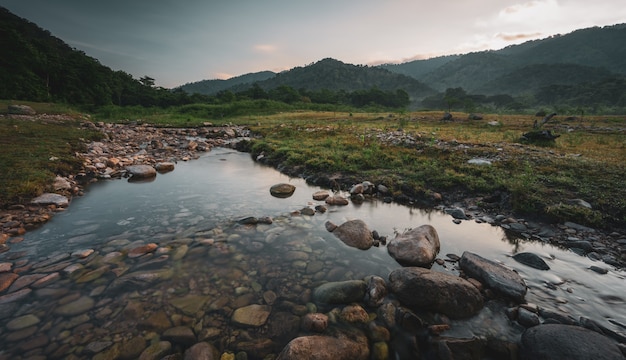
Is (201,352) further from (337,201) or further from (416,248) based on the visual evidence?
(337,201)

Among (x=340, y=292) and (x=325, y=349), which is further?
(x=340, y=292)

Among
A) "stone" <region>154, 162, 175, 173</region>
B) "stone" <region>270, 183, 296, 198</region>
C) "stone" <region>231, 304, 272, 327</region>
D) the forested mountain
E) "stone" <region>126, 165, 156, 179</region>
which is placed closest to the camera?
"stone" <region>231, 304, 272, 327</region>

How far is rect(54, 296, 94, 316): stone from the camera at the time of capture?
368 centimetres

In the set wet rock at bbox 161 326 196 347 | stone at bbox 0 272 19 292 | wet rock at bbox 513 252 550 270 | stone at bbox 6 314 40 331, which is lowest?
wet rock at bbox 513 252 550 270

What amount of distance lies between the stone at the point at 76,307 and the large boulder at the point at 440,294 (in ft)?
14.9

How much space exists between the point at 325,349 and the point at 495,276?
126 inches

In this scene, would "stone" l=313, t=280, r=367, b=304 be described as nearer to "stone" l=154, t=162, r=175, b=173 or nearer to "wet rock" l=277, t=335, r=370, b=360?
"wet rock" l=277, t=335, r=370, b=360

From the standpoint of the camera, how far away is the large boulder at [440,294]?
152 inches

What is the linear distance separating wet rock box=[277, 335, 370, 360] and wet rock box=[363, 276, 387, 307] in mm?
677

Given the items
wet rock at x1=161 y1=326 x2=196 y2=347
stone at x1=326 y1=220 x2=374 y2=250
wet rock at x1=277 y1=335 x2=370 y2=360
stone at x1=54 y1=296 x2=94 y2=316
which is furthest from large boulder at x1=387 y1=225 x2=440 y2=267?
stone at x1=54 y1=296 x2=94 y2=316

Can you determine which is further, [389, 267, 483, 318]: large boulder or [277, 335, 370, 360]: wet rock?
[389, 267, 483, 318]: large boulder

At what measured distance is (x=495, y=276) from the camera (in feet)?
14.6

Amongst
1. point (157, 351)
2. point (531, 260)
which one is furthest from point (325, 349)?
point (531, 260)

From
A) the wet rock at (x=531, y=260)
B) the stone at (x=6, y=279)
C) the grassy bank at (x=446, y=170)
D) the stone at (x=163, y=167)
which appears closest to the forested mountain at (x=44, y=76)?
the grassy bank at (x=446, y=170)
